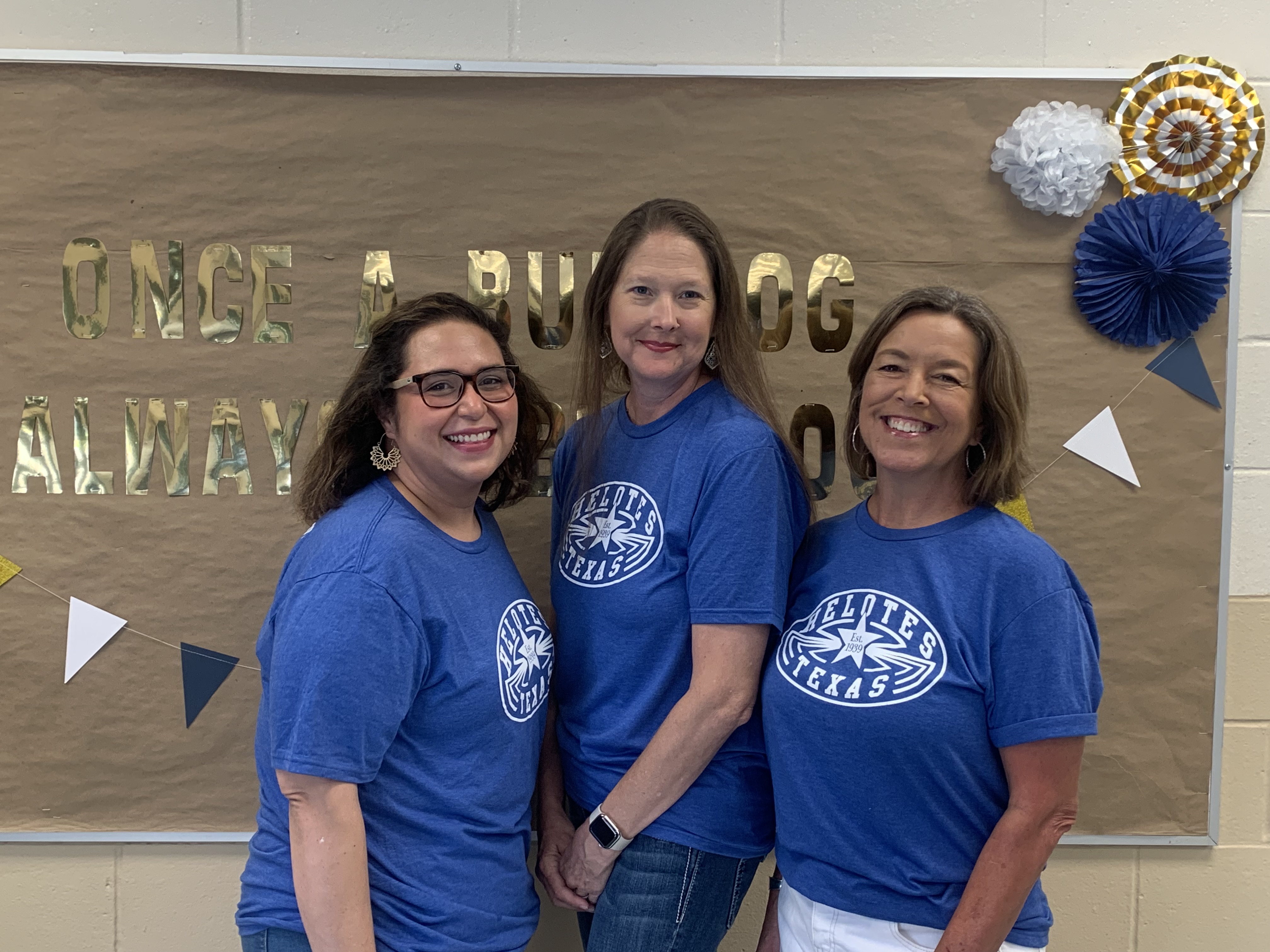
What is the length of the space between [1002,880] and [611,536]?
2.05 ft

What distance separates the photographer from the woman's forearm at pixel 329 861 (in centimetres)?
97

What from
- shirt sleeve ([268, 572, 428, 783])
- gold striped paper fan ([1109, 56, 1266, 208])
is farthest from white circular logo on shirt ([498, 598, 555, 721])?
gold striped paper fan ([1109, 56, 1266, 208])

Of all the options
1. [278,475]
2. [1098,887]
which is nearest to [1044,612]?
[1098,887]

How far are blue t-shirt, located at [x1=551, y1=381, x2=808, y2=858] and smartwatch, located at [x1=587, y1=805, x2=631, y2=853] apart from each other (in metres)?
0.04

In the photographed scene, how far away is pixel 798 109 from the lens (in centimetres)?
160

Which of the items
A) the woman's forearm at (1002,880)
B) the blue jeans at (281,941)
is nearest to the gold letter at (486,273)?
the blue jeans at (281,941)

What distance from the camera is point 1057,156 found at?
157cm

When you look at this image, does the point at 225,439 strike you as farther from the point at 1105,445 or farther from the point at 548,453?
the point at 1105,445

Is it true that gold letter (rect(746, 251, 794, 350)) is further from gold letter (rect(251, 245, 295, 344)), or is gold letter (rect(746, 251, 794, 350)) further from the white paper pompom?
gold letter (rect(251, 245, 295, 344))

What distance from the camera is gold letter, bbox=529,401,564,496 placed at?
5.41ft

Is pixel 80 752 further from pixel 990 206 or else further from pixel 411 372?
pixel 990 206

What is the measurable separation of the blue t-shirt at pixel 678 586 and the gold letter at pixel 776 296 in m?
0.41

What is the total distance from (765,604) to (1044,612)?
322mm

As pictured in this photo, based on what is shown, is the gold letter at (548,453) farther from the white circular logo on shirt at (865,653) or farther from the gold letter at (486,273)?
the white circular logo on shirt at (865,653)
